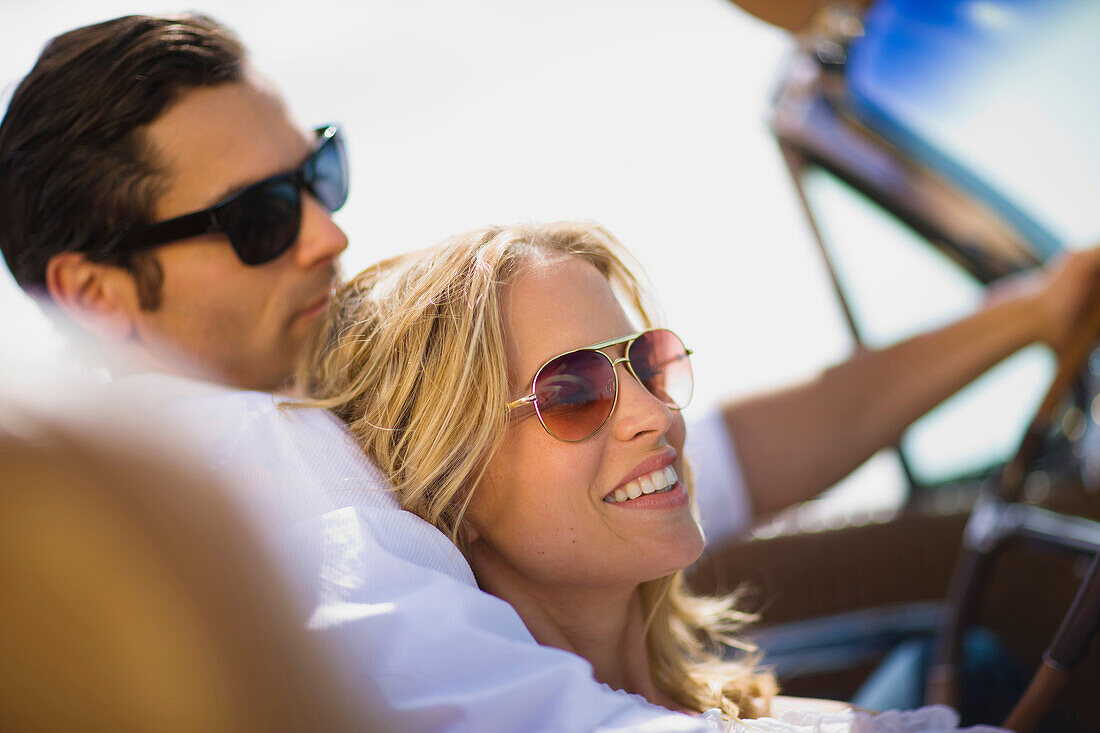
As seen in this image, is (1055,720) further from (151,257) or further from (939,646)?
(151,257)

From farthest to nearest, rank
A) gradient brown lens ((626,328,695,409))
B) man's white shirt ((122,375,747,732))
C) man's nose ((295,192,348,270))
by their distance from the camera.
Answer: man's nose ((295,192,348,270))
gradient brown lens ((626,328,695,409))
man's white shirt ((122,375,747,732))

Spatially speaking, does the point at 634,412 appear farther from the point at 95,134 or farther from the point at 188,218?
the point at 95,134

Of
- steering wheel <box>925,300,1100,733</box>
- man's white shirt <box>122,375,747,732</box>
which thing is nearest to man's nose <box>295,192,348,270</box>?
man's white shirt <box>122,375,747,732</box>

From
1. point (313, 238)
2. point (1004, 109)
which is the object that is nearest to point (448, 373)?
point (313, 238)

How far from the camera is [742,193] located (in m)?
2.98

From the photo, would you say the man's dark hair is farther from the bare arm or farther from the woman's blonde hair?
the bare arm

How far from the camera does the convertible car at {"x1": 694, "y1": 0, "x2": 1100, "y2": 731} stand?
2.38m

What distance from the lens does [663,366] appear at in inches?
56.2

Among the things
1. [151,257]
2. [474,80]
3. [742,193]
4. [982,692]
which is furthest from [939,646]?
[474,80]

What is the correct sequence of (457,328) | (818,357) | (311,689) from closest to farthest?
1. (311,689)
2. (457,328)
3. (818,357)

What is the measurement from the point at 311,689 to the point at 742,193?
2.52 metres

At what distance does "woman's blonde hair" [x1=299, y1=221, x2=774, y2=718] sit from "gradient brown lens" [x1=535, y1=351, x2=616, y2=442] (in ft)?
0.21

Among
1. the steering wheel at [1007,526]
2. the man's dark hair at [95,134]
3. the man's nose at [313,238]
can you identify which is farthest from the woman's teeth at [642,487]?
the man's dark hair at [95,134]

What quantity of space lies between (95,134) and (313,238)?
0.48 meters
